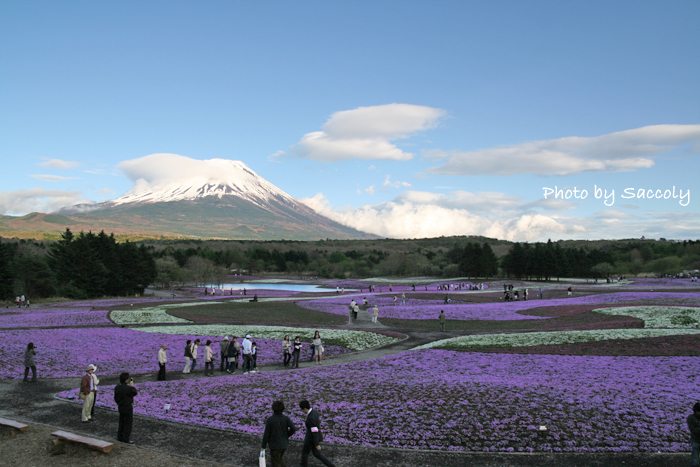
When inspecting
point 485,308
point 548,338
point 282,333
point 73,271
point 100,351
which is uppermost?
point 73,271

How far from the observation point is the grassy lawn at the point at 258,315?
42.9 m

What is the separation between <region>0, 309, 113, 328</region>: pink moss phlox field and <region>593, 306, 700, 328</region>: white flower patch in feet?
155

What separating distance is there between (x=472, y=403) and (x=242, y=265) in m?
170

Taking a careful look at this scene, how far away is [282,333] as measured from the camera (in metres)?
34.8

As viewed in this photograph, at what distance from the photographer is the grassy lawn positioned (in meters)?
42.9

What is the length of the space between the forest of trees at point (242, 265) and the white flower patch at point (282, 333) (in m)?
46.4

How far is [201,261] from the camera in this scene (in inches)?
4663

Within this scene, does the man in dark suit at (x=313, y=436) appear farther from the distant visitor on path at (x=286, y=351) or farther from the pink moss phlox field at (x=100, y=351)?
the pink moss phlox field at (x=100, y=351)

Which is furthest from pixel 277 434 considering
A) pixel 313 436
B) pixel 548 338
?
pixel 548 338

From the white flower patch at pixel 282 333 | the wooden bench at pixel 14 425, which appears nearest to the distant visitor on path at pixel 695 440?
the wooden bench at pixel 14 425

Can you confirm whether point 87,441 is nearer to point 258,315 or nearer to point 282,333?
point 282,333

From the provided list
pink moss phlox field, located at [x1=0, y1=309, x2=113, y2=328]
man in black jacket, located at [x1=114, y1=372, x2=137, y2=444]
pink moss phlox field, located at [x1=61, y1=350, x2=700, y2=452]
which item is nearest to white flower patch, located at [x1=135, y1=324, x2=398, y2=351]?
pink moss phlox field, located at [x1=0, y1=309, x2=113, y2=328]

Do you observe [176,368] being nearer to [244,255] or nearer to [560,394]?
[560,394]

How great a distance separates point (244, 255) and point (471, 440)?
186 metres
